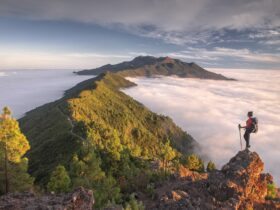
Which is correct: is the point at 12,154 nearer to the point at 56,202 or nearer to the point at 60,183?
the point at 60,183

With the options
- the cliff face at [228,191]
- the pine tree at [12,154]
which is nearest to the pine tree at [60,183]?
the pine tree at [12,154]

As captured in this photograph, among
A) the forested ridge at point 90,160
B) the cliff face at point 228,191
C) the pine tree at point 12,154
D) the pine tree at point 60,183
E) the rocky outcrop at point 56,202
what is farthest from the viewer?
the forested ridge at point 90,160

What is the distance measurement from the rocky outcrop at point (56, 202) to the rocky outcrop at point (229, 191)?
57.0 feet

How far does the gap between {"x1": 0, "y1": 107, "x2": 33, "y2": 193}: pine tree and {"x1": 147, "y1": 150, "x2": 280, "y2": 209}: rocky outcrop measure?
62.2ft

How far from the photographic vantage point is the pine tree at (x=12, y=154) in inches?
1594

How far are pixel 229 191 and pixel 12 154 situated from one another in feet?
97.2

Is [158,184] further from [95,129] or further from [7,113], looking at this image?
[95,129]

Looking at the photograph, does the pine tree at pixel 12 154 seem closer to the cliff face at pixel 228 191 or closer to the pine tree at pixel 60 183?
the pine tree at pixel 60 183

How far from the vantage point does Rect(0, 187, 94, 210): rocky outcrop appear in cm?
A: 1870

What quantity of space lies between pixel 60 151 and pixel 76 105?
78.0m

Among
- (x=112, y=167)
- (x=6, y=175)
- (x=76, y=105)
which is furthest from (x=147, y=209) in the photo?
(x=76, y=105)

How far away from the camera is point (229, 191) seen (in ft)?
131

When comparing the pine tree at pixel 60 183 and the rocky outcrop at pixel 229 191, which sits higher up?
the rocky outcrop at pixel 229 191

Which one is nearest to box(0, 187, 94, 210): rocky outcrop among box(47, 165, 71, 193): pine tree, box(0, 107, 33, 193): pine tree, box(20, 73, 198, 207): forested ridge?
box(20, 73, 198, 207): forested ridge
